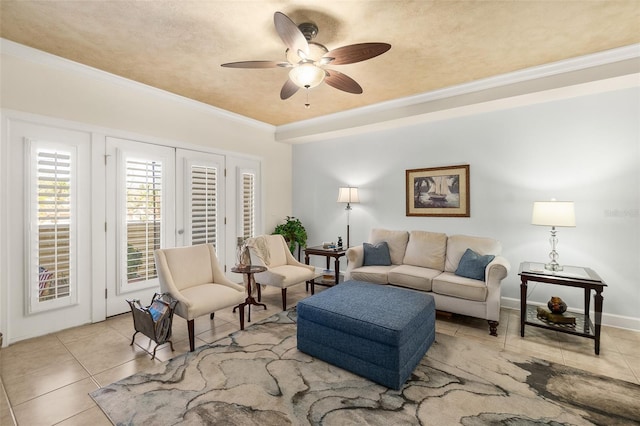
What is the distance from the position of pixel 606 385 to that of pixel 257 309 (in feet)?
11.1

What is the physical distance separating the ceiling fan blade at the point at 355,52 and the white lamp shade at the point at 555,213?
239 centimetres

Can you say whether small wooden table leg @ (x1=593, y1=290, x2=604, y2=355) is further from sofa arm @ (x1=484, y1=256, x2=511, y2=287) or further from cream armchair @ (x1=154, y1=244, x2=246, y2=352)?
cream armchair @ (x1=154, y1=244, x2=246, y2=352)

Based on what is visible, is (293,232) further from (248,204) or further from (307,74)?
(307,74)

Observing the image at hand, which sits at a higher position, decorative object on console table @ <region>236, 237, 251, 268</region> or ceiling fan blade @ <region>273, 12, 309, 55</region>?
ceiling fan blade @ <region>273, 12, 309, 55</region>

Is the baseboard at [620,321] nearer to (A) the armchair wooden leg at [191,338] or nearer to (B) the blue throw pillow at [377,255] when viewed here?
(B) the blue throw pillow at [377,255]

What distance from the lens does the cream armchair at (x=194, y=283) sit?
277 centimetres

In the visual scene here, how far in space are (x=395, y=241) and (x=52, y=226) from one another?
13.5 ft

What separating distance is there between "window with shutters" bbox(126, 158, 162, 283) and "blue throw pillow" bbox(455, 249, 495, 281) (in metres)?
3.90

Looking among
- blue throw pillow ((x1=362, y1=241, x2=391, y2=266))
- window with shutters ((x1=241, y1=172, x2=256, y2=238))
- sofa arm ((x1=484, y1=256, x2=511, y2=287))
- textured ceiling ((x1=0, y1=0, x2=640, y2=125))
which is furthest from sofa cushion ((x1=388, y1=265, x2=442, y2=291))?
window with shutters ((x1=241, y1=172, x2=256, y2=238))

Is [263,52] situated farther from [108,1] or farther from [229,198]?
[229,198]

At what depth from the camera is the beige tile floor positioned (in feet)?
6.52

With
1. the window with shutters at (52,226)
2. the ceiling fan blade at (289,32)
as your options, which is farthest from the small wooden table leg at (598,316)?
the window with shutters at (52,226)

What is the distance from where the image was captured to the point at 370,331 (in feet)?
7.33

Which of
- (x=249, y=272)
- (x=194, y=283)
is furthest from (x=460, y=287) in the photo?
(x=194, y=283)
